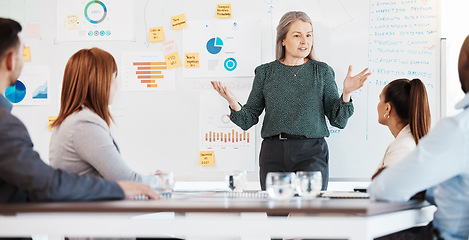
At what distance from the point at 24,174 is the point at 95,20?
2.50m

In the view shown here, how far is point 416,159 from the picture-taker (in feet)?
5.35

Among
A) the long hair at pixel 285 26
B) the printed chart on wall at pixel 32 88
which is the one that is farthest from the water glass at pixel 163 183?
the printed chart on wall at pixel 32 88

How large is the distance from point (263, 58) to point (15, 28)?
2133 mm

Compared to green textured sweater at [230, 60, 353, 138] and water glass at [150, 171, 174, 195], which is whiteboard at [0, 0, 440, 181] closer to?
green textured sweater at [230, 60, 353, 138]

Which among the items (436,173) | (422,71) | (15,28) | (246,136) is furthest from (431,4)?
(15,28)

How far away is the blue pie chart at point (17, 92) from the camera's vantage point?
4.02 meters

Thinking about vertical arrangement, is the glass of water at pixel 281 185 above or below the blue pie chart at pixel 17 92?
below

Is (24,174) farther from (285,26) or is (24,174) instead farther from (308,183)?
(285,26)

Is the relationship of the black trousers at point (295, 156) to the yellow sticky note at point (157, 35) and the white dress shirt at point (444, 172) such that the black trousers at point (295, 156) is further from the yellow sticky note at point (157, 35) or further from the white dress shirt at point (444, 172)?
the white dress shirt at point (444, 172)

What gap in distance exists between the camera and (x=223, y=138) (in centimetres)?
→ 382

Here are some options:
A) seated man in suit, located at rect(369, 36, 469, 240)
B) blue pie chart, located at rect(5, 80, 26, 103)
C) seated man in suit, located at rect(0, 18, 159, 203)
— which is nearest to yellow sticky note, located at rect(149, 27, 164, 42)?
blue pie chart, located at rect(5, 80, 26, 103)

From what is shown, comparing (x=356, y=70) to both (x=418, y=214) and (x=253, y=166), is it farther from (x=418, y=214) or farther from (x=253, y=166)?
(x=418, y=214)

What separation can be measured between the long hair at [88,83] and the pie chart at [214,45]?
1629 millimetres

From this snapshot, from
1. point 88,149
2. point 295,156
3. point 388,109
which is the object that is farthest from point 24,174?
point 295,156
